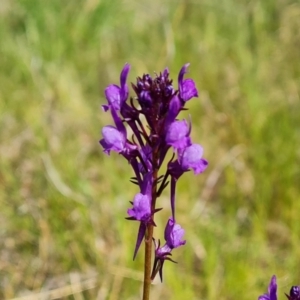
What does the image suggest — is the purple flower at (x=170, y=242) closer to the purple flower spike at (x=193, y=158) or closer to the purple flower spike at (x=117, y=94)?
the purple flower spike at (x=193, y=158)

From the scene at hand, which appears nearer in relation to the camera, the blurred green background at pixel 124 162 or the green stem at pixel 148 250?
the green stem at pixel 148 250

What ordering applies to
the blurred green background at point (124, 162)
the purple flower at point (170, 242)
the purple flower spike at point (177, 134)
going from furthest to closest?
the blurred green background at point (124, 162), the purple flower at point (170, 242), the purple flower spike at point (177, 134)

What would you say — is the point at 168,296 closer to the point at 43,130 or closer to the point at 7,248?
the point at 7,248

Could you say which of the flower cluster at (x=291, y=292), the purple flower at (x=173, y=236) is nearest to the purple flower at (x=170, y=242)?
the purple flower at (x=173, y=236)

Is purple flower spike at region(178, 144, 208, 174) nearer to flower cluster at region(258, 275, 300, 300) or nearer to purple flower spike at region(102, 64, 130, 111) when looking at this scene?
purple flower spike at region(102, 64, 130, 111)

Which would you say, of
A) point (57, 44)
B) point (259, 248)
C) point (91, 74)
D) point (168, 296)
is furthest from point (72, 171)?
point (91, 74)

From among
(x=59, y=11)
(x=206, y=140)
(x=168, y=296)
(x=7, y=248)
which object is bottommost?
(x=168, y=296)

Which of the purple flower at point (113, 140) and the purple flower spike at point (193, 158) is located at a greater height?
the purple flower at point (113, 140)
